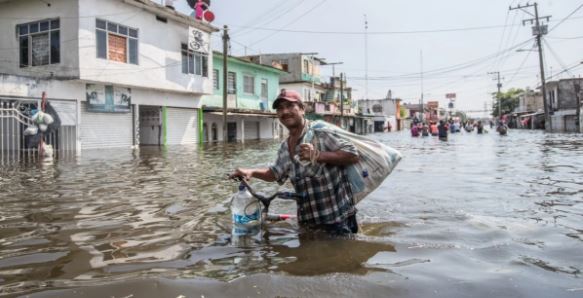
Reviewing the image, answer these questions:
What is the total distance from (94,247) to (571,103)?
55618 mm

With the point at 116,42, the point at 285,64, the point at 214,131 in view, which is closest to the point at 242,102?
the point at 214,131

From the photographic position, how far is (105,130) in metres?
22.1

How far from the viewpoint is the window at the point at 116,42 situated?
20844mm

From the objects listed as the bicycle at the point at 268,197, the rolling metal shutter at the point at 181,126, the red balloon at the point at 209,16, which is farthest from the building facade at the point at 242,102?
the bicycle at the point at 268,197

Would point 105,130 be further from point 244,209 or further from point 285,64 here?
point 285,64

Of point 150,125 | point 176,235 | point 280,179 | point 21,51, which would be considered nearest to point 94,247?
→ point 176,235

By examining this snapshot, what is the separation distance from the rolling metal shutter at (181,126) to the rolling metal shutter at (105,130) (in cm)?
336

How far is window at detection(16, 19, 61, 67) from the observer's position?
20.2m

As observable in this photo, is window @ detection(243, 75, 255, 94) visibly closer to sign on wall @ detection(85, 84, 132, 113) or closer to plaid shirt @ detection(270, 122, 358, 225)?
sign on wall @ detection(85, 84, 132, 113)

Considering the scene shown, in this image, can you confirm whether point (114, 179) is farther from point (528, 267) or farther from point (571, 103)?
point (571, 103)

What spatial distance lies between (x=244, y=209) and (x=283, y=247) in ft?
1.55

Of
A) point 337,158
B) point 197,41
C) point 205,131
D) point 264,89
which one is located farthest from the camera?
point 264,89

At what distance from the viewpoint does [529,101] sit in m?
76.2

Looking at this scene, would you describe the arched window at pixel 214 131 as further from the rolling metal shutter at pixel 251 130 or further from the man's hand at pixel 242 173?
the man's hand at pixel 242 173
